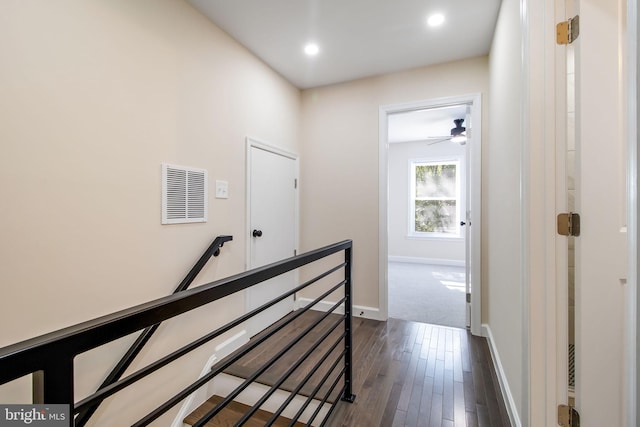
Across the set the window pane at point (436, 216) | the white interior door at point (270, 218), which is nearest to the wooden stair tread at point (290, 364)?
the white interior door at point (270, 218)

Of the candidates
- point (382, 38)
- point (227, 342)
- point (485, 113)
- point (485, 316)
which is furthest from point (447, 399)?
point (382, 38)

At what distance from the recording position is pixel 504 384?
1.82m

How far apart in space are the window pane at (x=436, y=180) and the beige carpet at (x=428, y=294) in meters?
1.59

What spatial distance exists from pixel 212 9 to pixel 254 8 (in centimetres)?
31

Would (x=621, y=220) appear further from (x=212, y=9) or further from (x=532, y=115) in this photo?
(x=212, y=9)

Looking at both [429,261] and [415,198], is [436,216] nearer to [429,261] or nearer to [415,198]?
[415,198]

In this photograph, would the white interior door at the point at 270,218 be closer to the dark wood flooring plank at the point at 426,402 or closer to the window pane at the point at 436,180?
the dark wood flooring plank at the point at 426,402

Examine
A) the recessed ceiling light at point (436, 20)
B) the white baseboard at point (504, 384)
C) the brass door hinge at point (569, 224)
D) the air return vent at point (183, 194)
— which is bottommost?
the white baseboard at point (504, 384)

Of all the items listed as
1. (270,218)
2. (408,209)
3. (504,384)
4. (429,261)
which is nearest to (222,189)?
(270,218)

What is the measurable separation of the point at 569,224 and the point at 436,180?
5.33 meters

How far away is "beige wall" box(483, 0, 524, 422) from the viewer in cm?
154

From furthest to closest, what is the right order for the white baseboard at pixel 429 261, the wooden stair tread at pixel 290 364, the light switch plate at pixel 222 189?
the white baseboard at pixel 429 261
the light switch plate at pixel 222 189
the wooden stair tread at pixel 290 364

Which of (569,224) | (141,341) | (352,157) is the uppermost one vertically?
(352,157)

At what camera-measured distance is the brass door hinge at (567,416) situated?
1.24m
